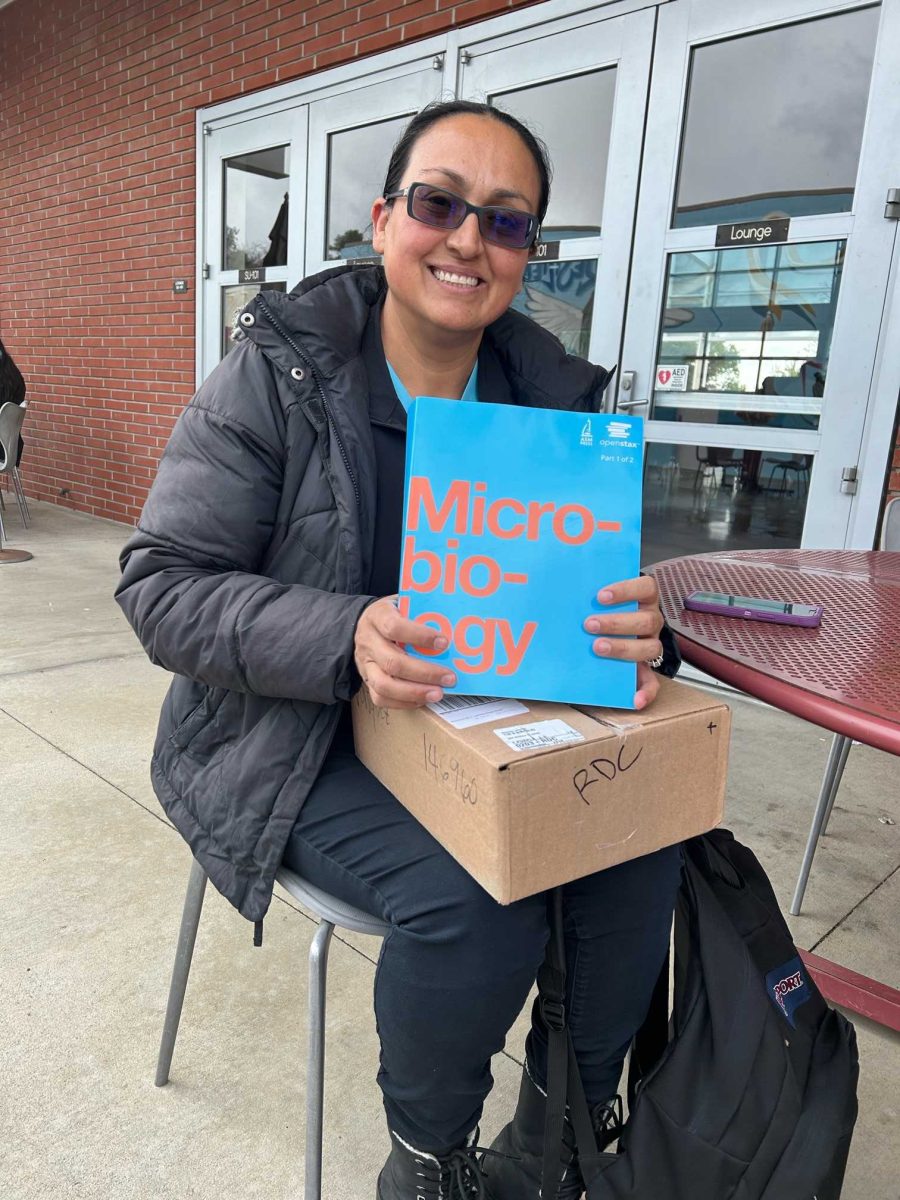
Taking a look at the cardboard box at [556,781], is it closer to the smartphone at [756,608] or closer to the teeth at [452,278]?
the smartphone at [756,608]

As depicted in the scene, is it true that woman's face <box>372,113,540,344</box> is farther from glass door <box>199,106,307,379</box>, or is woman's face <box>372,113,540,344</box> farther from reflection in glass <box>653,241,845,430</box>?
glass door <box>199,106,307,379</box>

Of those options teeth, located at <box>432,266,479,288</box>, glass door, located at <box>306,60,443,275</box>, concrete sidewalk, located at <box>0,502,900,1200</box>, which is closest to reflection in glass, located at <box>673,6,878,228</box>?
glass door, located at <box>306,60,443,275</box>

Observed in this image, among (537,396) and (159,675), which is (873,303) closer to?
(537,396)

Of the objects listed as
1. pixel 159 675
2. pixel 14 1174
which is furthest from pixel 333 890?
pixel 159 675

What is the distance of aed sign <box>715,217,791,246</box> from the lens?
3020 mm

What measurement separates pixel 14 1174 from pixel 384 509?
110 centimetres

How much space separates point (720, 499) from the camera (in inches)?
131

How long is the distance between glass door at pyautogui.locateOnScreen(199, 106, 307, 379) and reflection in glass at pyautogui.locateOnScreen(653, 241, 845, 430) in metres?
2.45

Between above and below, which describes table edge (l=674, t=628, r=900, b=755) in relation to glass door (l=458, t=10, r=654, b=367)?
below

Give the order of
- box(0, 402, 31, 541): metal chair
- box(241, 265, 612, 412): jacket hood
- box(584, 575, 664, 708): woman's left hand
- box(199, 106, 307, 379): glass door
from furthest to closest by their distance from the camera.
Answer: box(0, 402, 31, 541): metal chair, box(199, 106, 307, 379): glass door, box(241, 265, 612, 412): jacket hood, box(584, 575, 664, 708): woman's left hand

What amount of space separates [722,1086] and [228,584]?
0.84 metres

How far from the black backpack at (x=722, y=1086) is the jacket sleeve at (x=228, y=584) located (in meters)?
0.42

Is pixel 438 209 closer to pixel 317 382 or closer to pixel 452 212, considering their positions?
pixel 452 212

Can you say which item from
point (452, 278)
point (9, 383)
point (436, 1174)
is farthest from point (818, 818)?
point (9, 383)
